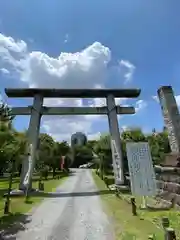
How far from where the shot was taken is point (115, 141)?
2386cm

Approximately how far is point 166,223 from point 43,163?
142 ft

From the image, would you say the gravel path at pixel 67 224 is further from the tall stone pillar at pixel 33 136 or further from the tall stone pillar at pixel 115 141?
the tall stone pillar at pixel 115 141

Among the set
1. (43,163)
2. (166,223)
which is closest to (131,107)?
(166,223)

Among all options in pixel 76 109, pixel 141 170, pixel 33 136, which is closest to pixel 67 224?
pixel 141 170

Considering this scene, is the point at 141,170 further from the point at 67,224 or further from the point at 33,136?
the point at 33,136

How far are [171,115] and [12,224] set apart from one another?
10373 mm

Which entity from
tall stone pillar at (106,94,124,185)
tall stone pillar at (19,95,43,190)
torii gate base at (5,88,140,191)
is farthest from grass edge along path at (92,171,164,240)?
tall stone pillar at (19,95,43,190)

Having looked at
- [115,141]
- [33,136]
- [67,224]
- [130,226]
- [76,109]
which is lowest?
[130,226]

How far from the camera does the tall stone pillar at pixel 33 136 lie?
22364mm

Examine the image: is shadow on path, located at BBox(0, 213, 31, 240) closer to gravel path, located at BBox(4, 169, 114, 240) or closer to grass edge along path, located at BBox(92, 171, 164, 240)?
gravel path, located at BBox(4, 169, 114, 240)

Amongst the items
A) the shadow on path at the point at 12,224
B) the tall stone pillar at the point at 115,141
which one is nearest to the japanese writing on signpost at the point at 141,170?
the shadow on path at the point at 12,224

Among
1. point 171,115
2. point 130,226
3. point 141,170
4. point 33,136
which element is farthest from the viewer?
point 33,136

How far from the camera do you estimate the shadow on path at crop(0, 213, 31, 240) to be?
10.2 metres

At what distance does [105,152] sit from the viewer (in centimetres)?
4131
